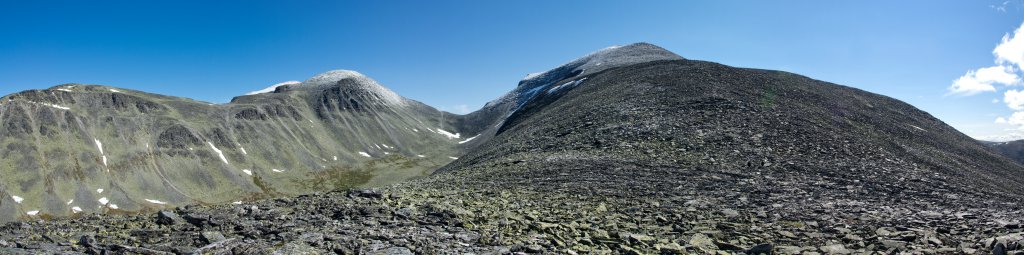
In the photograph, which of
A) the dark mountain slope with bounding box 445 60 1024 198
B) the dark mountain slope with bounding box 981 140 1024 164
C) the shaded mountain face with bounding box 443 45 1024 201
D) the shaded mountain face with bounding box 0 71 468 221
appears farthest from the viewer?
the dark mountain slope with bounding box 981 140 1024 164

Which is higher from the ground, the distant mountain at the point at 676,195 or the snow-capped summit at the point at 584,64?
the snow-capped summit at the point at 584,64

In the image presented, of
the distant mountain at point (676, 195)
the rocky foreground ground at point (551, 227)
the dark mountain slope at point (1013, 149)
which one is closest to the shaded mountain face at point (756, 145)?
the distant mountain at point (676, 195)

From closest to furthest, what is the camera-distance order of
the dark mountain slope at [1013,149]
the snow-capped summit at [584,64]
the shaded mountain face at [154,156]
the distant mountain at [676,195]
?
the distant mountain at [676,195] < the shaded mountain face at [154,156] < the snow-capped summit at [584,64] < the dark mountain slope at [1013,149]

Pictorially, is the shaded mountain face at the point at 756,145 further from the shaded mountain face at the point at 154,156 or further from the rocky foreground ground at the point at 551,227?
the shaded mountain face at the point at 154,156

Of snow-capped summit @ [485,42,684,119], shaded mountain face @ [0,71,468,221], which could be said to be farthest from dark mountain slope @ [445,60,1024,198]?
shaded mountain face @ [0,71,468,221]

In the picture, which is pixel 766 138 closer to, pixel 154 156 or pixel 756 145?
pixel 756 145

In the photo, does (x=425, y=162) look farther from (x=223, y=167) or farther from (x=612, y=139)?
(x=612, y=139)

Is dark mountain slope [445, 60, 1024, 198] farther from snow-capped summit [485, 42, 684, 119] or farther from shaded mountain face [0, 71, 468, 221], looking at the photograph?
shaded mountain face [0, 71, 468, 221]

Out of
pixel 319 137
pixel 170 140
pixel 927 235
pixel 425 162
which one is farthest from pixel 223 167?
pixel 927 235

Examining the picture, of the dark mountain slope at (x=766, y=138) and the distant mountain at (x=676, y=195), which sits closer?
the distant mountain at (x=676, y=195)
